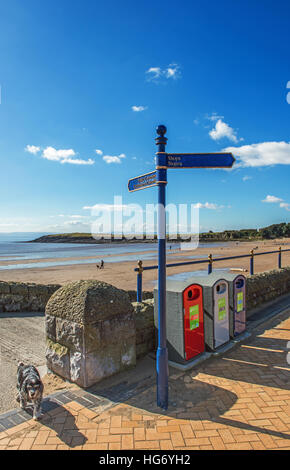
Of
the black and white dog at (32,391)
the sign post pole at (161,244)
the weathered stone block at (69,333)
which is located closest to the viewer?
the black and white dog at (32,391)

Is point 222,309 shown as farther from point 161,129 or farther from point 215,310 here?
point 161,129

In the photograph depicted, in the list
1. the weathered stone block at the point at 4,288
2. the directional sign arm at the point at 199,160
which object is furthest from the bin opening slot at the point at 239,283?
the weathered stone block at the point at 4,288

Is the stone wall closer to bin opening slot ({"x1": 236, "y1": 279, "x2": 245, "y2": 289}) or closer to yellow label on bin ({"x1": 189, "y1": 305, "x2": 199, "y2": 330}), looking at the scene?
yellow label on bin ({"x1": 189, "y1": 305, "x2": 199, "y2": 330})

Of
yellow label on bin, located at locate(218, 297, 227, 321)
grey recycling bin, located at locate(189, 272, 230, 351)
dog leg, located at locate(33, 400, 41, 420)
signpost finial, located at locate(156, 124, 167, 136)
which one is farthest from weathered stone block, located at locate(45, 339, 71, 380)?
signpost finial, located at locate(156, 124, 167, 136)

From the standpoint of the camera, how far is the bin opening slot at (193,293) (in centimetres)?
437

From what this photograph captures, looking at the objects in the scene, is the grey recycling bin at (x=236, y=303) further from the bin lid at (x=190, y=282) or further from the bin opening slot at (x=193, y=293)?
the bin opening slot at (x=193, y=293)

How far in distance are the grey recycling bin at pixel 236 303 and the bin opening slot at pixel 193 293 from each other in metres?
0.95

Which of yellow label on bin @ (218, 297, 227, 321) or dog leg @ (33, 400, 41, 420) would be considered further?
yellow label on bin @ (218, 297, 227, 321)

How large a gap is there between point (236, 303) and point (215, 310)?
84cm

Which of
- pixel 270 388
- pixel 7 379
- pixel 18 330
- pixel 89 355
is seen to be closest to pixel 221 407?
pixel 270 388

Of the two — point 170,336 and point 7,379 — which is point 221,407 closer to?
point 170,336

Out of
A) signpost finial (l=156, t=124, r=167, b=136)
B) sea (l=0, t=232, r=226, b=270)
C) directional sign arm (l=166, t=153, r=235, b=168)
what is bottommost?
sea (l=0, t=232, r=226, b=270)

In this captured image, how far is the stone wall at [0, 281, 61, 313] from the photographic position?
8.07 m

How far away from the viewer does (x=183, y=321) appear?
4.20m
